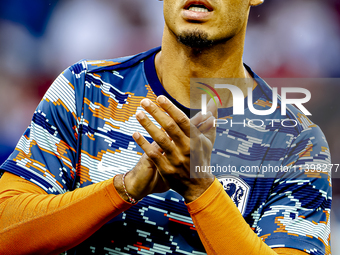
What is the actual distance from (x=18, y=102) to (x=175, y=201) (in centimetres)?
276

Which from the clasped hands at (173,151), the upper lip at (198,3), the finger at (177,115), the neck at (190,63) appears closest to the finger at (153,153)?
the clasped hands at (173,151)

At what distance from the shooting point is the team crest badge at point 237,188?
1625 millimetres

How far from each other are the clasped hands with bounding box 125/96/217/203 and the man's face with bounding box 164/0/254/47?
0.45 m

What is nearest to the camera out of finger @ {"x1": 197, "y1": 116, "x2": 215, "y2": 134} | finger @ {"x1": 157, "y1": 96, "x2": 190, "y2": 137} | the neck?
finger @ {"x1": 157, "y1": 96, "x2": 190, "y2": 137}

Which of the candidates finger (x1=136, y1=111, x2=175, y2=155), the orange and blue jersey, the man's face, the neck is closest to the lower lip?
the man's face

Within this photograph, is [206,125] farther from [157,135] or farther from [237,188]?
[237,188]

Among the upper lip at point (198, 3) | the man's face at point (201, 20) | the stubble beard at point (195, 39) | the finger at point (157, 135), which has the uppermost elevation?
the upper lip at point (198, 3)

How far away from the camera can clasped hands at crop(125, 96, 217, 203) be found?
118 cm

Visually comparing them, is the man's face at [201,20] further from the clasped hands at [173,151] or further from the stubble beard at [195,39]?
the clasped hands at [173,151]

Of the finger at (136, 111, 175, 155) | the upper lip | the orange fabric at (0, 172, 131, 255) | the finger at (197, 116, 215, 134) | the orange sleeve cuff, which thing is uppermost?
the upper lip

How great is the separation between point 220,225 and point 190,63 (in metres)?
0.76

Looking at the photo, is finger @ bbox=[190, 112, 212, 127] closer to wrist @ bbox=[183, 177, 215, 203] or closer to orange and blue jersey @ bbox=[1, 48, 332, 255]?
wrist @ bbox=[183, 177, 215, 203]

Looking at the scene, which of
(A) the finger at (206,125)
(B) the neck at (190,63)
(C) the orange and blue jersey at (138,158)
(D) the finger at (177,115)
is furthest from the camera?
(B) the neck at (190,63)

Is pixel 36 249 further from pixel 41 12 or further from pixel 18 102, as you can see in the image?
pixel 41 12
